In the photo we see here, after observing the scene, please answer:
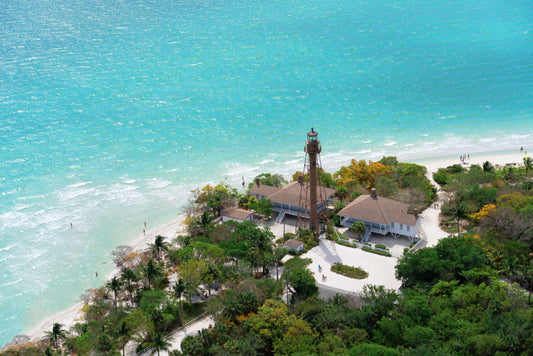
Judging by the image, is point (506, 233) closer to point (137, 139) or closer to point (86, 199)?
point (86, 199)

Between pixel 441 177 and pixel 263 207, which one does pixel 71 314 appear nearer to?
pixel 263 207

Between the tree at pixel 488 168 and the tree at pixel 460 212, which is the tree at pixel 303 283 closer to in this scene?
the tree at pixel 460 212

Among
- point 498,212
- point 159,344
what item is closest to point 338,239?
point 498,212

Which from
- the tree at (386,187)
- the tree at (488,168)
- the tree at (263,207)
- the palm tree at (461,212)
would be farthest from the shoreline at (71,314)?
the tree at (488,168)

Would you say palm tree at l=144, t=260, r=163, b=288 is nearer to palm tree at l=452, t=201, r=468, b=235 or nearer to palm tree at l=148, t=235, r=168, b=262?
palm tree at l=148, t=235, r=168, b=262

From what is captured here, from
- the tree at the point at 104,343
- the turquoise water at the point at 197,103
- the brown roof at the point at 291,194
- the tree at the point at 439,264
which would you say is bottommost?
the tree at the point at 104,343

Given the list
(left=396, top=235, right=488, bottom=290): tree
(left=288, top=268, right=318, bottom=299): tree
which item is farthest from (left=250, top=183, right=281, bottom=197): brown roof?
(left=396, top=235, right=488, bottom=290): tree

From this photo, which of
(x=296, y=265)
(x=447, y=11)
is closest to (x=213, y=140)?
(x=296, y=265)

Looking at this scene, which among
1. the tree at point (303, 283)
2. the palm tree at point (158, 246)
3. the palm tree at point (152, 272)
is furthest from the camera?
the palm tree at point (158, 246)
